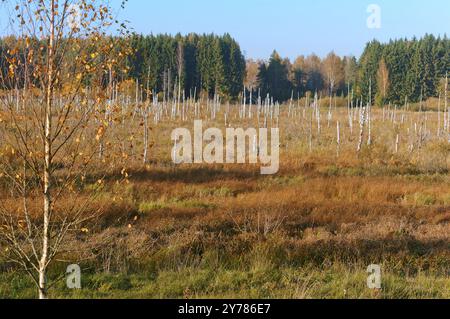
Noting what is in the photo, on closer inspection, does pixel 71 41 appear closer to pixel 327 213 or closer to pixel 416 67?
pixel 327 213

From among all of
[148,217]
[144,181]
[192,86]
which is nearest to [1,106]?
[148,217]

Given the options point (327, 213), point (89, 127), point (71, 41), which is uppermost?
point (71, 41)

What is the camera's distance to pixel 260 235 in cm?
809

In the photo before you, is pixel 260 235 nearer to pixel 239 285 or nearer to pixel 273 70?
pixel 239 285

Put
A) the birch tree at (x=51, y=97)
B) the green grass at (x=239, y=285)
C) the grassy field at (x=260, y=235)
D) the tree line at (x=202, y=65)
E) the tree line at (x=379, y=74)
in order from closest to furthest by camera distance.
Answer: the birch tree at (x=51, y=97)
the green grass at (x=239, y=285)
the grassy field at (x=260, y=235)
the tree line at (x=202, y=65)
the tree line at (x=379, y=74)

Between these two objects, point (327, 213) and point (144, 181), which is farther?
point (144, 181)

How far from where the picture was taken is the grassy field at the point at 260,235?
5383mm

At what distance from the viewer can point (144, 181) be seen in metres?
14.1

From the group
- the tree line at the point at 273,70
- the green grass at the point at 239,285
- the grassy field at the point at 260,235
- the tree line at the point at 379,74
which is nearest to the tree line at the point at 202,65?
the tree line at the point at 273,70

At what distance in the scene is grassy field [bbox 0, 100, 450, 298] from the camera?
538 centimetres

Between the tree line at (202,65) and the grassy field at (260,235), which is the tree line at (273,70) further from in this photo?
the grassy field at (260,235)

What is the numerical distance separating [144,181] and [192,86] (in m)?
50.8

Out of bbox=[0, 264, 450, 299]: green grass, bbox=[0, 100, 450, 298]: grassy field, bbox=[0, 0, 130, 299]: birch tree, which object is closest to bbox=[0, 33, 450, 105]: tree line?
bbox=[0, 100, 450, 298]: grassy field

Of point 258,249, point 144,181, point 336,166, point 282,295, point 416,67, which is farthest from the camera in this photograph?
point 416,67
